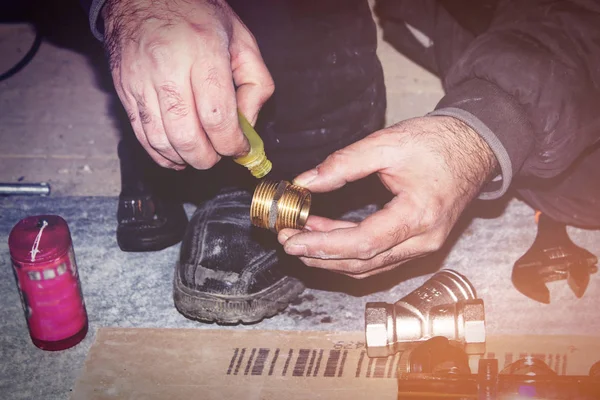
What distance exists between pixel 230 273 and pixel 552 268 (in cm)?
108

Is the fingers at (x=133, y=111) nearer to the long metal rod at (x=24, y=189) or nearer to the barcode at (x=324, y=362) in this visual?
the barcode at (x=324, y=362)

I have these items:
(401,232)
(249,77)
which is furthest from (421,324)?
(249,77)

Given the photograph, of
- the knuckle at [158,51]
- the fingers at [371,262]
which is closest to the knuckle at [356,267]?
the fingers at [371,262]

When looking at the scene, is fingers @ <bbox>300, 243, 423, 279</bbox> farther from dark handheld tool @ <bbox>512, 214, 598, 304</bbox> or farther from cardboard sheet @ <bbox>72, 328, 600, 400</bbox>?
dark handheld tool @ <bbox>512, 214, 598, 304</bbox>

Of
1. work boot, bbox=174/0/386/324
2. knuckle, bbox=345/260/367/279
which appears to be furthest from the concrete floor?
knuckle, bbox=345/260/367/279

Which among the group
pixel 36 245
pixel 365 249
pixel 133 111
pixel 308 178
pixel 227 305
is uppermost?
pixel 133 111

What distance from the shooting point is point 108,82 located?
3191 mm

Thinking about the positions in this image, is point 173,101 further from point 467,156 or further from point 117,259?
point 117,259

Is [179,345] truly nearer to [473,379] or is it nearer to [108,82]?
[473,379]

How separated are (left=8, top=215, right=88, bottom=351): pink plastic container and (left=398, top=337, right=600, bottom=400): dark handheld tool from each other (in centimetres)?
100

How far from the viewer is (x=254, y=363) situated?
169cm

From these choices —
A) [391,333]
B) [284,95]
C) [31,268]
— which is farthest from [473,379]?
[31,268]

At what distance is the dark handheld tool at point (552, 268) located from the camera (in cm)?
199

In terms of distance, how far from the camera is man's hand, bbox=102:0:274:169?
4.17ft
